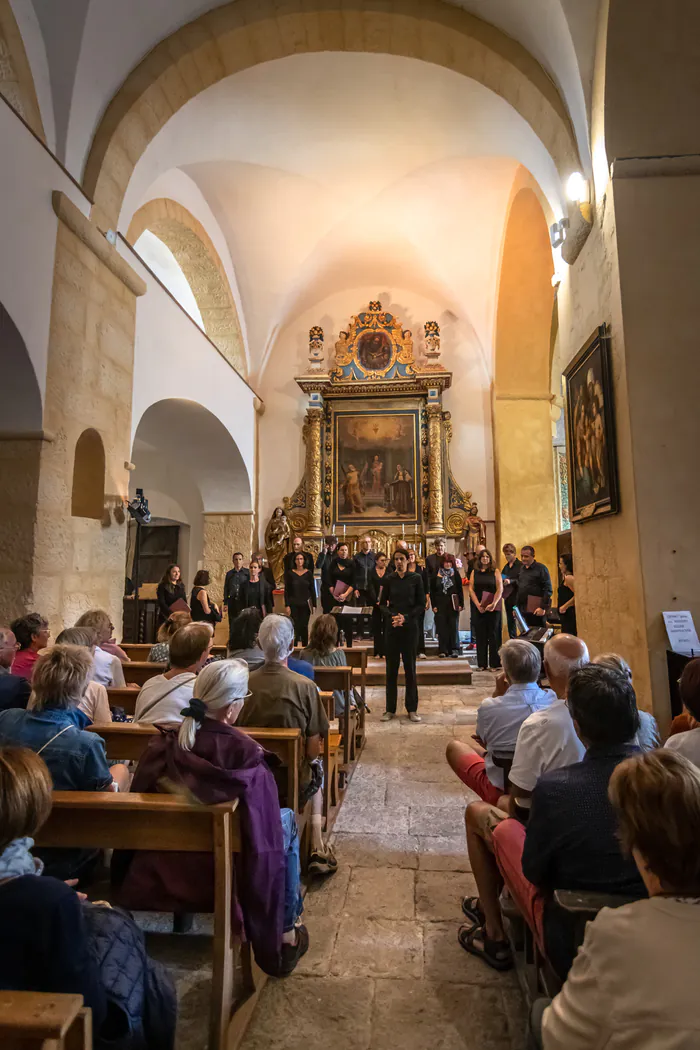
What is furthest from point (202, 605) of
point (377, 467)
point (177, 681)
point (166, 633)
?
point (377, 467)

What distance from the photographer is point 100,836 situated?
5.45 feet

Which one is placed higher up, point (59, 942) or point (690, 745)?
point (690, 745)

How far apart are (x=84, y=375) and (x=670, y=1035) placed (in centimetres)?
554

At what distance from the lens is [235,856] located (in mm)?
1771

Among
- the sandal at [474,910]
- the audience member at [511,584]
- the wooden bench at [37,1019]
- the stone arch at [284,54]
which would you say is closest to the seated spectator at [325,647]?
the sandal at [474,910]

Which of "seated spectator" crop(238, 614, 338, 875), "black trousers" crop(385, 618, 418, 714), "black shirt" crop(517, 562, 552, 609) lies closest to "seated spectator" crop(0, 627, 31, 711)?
"seated spectator" crop(238, 614, 338, 875)

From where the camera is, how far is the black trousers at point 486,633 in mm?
7738

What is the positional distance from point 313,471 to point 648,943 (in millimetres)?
10843

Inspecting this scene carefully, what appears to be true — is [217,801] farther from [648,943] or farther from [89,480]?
[89,480]

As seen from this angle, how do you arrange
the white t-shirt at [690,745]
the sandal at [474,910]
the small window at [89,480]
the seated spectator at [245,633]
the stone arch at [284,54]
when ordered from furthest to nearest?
the small window at [89,480]
the stone arch at [284,54]
the seated spectator at [245,633]
the sandal at [474,910]
the white t-shirt at [690,745]

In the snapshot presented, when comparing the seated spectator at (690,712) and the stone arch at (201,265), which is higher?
the stone arch at (201,265)

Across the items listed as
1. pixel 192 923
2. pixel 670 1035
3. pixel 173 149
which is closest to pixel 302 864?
pixel 192 923

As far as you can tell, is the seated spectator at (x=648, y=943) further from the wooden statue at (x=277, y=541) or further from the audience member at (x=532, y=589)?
the wooden statue at (x=277, y=541)

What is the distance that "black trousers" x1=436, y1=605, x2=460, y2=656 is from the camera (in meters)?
8.58
